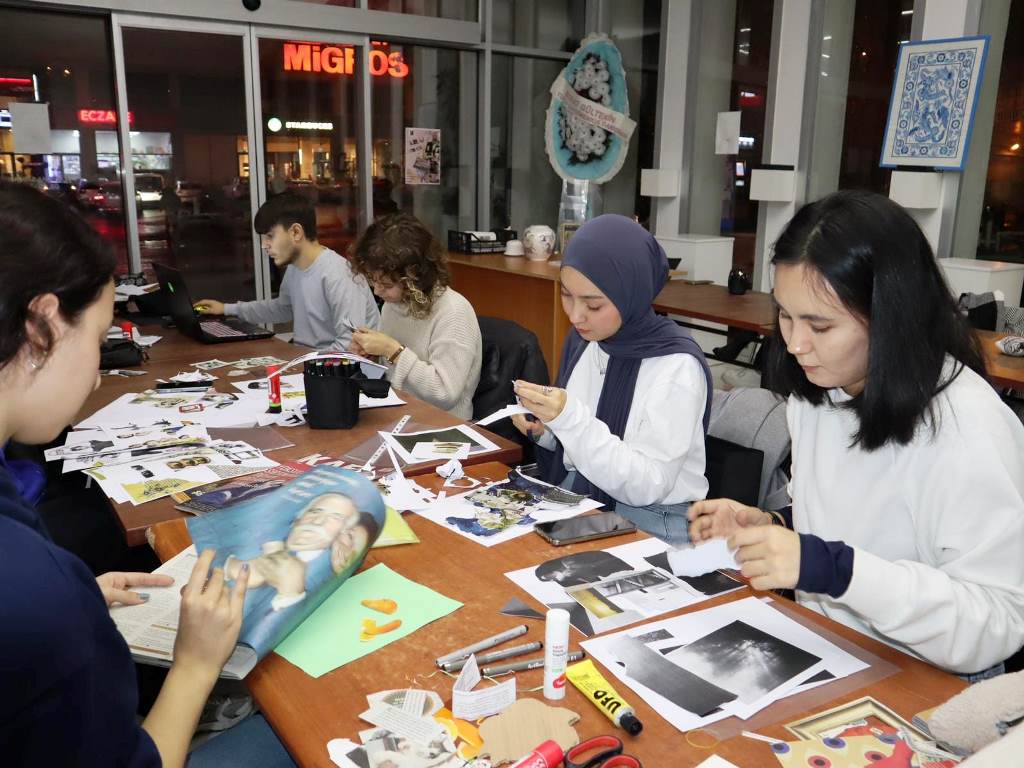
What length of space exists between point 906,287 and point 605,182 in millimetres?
5795

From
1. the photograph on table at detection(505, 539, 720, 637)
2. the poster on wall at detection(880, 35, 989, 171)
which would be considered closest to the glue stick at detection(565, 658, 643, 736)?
the photograph on table at detection(505, 539, 720, 637)

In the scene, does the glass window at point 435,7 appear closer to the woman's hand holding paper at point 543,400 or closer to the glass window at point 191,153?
the glass window at point 191,153

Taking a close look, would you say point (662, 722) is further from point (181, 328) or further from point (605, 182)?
point (605, 182)

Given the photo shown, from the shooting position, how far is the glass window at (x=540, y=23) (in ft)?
21.1

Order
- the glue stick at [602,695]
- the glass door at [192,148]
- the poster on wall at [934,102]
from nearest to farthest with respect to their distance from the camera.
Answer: the glue stick at [602,695] < the poster on wall at [934,102] < the glass door at [192,148]

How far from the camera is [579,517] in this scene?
5.26 ft

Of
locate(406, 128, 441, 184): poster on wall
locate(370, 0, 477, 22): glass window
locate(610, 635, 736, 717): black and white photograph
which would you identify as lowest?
locate(610, 635, 736, 717): black and white photograph

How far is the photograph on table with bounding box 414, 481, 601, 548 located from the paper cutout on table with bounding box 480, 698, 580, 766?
504mm

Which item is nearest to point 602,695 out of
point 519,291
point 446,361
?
point 446,361

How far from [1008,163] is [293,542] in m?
4.64

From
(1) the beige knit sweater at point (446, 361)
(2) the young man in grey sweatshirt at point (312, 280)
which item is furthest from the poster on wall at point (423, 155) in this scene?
(1) the beige knit sweater at point (446, 361)

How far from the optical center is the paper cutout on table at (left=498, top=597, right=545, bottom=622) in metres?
1.27

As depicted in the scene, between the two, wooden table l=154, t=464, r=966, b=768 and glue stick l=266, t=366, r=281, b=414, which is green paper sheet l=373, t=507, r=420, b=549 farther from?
glue stick l=266, t=366, r=281, b=414

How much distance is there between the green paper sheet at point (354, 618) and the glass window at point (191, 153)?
457 cm
